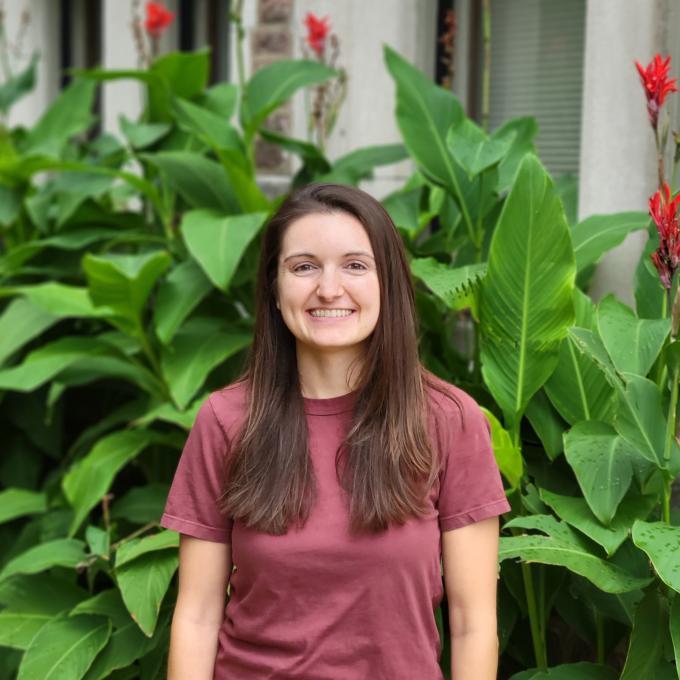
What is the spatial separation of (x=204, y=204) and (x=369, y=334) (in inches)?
69.9

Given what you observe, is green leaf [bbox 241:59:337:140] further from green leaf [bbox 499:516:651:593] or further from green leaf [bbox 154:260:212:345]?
green leaf [bbox 499:516:651:593]

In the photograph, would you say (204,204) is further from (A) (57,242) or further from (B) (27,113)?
(B) (27,113)

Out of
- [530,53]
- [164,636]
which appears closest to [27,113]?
[530,53]

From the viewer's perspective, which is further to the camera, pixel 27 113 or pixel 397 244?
pixel 27 113

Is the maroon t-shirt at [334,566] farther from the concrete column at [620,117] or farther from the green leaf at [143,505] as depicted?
the green leaf at [143,505]

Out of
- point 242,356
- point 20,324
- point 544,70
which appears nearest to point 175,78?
point 20,324

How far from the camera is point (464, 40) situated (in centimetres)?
379

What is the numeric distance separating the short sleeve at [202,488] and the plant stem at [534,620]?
692mm

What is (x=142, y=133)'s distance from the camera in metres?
3.87

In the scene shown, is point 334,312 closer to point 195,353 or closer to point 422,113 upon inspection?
point 422,113

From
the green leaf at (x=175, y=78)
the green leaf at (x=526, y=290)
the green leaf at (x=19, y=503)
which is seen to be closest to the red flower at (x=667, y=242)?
the green leaf at (x=526, y=290)

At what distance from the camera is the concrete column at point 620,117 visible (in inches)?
110

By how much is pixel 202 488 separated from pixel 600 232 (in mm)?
1216

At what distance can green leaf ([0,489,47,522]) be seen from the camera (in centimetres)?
331
